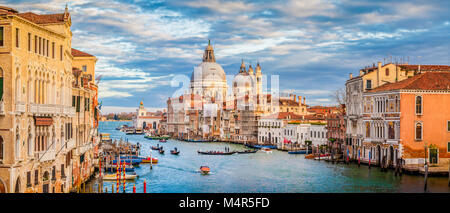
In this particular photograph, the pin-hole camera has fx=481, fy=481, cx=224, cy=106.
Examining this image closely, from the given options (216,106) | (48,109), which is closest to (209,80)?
(216,106)

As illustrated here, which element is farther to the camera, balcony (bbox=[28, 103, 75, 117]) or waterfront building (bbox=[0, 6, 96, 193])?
balcony (bbox=[28, 103, 75, 117])

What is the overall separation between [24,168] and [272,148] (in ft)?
91.2

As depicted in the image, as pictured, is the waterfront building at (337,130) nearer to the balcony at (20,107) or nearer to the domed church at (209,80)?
the balcony at (20,107)

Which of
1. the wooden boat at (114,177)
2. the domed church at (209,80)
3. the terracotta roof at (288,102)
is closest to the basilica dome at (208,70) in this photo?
the domed church at (209,80)

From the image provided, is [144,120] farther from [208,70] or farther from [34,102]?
[34,102]

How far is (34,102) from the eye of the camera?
793 centimetres

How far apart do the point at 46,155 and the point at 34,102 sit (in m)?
1.11

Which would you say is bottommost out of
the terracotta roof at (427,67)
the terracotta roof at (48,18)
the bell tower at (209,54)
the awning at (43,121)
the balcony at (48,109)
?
the awning at (43,121)

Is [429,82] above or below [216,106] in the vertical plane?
above

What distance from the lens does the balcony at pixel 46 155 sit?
8271mm

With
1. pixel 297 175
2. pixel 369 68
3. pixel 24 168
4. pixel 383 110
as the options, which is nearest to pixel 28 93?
pixel 24 168

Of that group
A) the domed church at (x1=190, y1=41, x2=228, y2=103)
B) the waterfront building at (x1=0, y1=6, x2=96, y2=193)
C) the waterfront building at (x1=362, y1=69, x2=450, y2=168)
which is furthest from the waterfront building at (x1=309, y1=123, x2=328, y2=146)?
the domed church at (x1=190, y1=41, x2=228, y2=103)

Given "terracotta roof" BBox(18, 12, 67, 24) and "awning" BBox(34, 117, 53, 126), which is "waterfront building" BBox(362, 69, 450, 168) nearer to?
"terracotta roof" BBox(18, 12, 67, 24)

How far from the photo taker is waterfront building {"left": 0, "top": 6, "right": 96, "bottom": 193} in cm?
714
